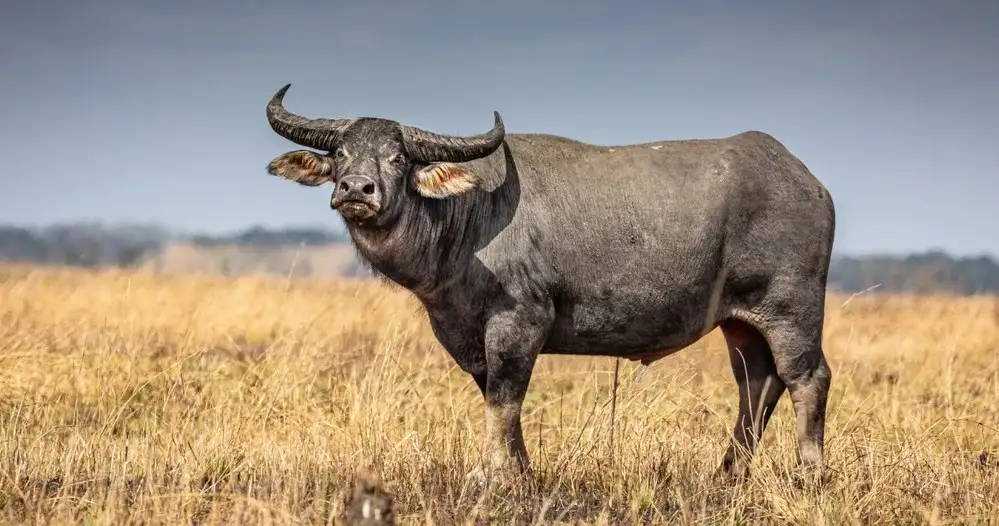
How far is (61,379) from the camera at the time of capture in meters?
9.84

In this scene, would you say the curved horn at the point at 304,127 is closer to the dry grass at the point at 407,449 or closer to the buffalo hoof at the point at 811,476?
the dry grass at the point at 407,449

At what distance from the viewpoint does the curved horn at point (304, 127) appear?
277 inches

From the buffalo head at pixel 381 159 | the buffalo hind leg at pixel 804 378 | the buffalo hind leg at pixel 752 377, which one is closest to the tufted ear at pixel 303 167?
the buffalo head at pixel 381 159

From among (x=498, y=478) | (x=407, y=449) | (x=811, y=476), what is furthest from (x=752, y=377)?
(x=407, y=449)

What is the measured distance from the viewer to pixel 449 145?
6.85m

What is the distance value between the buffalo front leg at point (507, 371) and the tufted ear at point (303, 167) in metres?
1.54

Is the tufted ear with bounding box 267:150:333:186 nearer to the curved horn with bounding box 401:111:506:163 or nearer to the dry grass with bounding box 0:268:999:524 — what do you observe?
the curved horn with bounding box 401:111:506:163

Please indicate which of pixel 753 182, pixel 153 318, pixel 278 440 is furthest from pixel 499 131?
pixel 153 318

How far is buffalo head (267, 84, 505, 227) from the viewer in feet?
21.9

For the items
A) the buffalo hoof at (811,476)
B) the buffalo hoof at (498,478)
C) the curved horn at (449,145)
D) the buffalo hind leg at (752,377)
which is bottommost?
the buffalo hoof at (498,478)

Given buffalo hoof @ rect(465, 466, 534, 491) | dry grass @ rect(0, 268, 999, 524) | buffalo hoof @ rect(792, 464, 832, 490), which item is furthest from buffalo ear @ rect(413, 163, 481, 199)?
buffalo hoof @ rect(792, 464, 832, 490)

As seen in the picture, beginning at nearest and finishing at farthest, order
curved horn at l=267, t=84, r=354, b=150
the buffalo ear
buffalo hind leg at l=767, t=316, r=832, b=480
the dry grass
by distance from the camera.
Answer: the dry grass, the buffalo ear, curved horn at l=267, t=84, r=354, b=150, buffalo hind leg at l=767, t=316, r=832, b=480

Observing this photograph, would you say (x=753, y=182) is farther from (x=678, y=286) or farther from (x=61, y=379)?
(x=61, y=379)

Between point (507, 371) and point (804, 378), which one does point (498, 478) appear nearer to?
point (507, 371)
